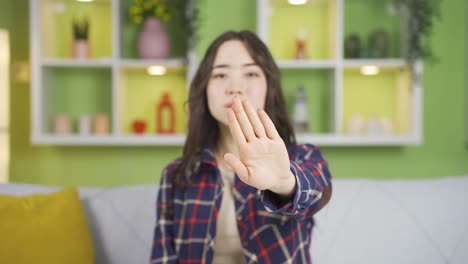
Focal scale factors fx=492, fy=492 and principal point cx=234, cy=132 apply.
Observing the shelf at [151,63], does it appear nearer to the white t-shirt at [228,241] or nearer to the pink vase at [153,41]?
the pink vase at [153,41]

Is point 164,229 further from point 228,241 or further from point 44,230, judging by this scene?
point 44,230

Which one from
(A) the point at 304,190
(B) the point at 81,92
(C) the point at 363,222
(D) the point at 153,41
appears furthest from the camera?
(B) the point at 81,92

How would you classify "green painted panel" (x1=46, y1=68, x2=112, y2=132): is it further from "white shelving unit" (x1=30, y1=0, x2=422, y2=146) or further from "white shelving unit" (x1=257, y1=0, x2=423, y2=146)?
"white shelving unit" (x1=257, y1=0, x2=423, y2=146)

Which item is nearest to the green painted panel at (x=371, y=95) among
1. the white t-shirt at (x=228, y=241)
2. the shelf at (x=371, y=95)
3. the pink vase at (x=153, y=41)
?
the shelf at (x=371, y=95)

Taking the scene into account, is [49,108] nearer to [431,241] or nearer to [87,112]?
[87,112]

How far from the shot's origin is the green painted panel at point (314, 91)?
2732 mm

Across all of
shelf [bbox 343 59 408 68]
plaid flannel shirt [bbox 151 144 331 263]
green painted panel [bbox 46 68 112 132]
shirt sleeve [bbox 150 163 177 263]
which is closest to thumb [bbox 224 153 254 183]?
plaid flannel shirt [bbox 151 144 331 263]

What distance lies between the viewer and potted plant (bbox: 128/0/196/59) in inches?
99.0

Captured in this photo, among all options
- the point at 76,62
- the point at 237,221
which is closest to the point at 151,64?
the point at 76,62

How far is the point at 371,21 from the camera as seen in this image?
107 inches

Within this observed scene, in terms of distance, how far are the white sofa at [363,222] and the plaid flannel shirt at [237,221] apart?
295 mm

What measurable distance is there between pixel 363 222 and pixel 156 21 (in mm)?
1564

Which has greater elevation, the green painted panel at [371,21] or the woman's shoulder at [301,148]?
the green painted panel at [371,21]

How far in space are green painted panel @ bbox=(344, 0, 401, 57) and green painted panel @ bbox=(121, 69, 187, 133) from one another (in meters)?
0.97
